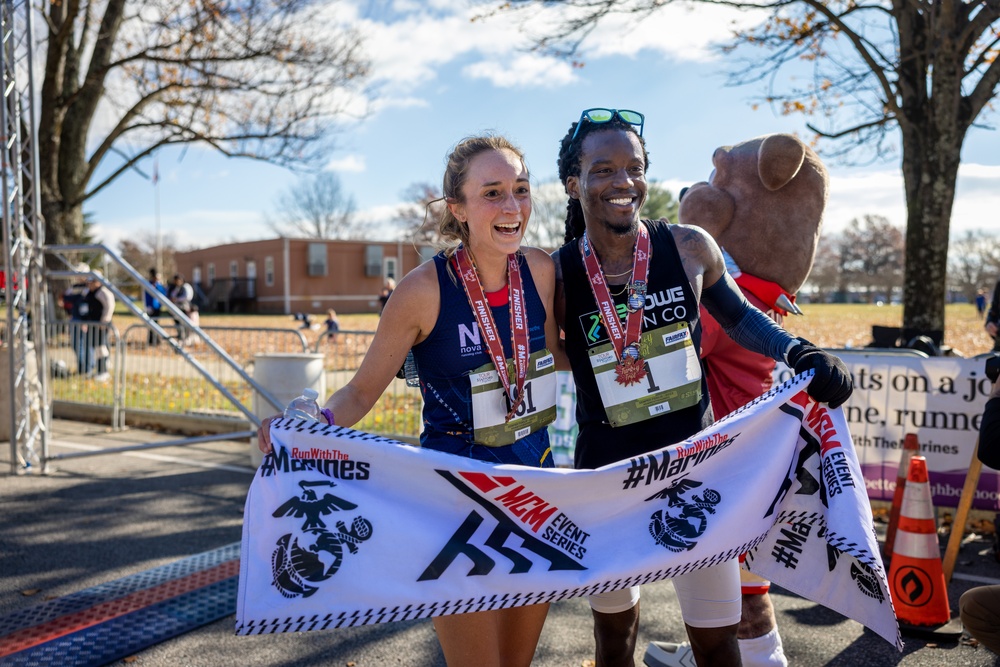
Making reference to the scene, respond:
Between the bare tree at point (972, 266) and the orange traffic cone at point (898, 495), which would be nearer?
the orange traffic cone at point (898, 495)

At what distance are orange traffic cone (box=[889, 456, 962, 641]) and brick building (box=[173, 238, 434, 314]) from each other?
4701 cm

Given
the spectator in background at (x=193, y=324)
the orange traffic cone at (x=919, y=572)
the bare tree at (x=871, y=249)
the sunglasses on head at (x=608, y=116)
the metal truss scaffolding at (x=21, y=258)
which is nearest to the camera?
the sunglasses on head at (x=608, y=116)

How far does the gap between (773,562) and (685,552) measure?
1.85 ft

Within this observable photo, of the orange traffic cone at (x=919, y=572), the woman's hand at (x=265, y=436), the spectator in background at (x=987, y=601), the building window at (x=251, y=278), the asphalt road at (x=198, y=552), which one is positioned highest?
the building window at (x=251, y=278)

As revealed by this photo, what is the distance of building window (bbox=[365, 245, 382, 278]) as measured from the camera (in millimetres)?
54125

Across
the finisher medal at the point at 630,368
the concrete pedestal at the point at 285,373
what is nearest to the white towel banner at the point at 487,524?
the finisher medal at the point at 630,368

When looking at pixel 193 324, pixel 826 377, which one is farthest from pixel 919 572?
pixel 193 324

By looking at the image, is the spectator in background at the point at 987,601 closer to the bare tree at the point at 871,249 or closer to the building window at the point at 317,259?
the building window at the point at 317,259

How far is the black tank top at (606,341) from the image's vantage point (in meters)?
2.60

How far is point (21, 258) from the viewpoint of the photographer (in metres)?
7.28

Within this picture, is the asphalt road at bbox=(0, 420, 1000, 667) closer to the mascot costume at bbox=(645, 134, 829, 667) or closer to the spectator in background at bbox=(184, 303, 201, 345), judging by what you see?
the mascot costume at bbox=(645, 134, 829, 667)

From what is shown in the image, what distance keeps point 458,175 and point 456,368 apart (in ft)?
2.06

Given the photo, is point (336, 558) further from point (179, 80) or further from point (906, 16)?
point (179, 80)

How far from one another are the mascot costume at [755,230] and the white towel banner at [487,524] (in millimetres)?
844
